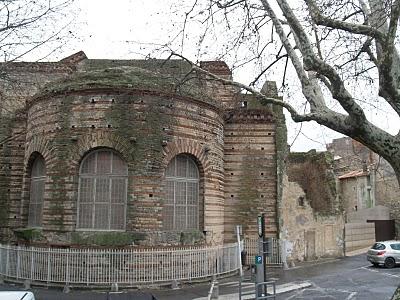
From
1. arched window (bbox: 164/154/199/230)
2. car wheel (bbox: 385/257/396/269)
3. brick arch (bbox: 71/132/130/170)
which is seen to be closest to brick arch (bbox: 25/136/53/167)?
brick arch (bbox: 71/132/130/170)

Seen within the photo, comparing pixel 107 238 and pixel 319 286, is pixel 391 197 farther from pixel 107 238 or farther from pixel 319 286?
pixel 107 238

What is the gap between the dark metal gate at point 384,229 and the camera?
1318 inches

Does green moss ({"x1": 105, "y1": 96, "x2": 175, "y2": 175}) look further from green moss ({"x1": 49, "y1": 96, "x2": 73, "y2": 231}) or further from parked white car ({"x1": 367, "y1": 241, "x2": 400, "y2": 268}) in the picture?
parked white car ({"x1": 367, "y1": 241, "x2": 400, "y2": 268})

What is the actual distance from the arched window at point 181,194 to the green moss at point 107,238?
1.42 metres

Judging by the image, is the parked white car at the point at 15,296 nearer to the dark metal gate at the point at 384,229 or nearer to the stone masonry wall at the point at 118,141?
the stone masonry wall at the point at 118,141

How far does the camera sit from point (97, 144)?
51.9 feet

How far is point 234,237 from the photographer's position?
20.1 meters

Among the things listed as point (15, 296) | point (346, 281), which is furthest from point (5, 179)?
point (15, 296)

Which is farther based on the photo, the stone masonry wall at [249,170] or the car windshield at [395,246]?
the car windshield at [395,246]

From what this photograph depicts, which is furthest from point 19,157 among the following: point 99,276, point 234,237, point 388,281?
point 388,281

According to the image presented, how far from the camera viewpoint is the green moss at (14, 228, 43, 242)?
15.9 m

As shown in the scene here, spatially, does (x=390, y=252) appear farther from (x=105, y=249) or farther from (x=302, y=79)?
(x=302, y=79)

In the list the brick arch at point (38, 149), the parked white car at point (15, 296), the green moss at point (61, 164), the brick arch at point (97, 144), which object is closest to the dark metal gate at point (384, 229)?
the brick arch at point (97, 144)

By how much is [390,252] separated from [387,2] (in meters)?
16.9
